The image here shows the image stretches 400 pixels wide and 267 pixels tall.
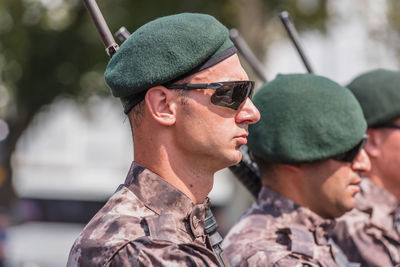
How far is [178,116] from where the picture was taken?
106 inches

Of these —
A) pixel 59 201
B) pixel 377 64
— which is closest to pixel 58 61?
pixel 377 64

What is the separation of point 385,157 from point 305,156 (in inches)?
42.0

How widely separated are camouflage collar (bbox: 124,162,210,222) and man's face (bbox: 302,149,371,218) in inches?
42.5

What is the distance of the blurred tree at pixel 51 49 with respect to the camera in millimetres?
15062

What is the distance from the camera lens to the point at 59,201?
26.2 meters

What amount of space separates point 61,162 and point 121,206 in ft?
123

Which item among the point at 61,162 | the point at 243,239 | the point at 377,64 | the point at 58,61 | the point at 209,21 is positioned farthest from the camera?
the point at 61,162

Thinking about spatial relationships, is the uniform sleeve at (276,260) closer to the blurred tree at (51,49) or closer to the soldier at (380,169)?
the soldier at (380,169)

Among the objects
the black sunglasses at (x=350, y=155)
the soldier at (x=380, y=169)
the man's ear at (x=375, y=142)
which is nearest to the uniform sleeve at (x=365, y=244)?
the soldier at (x=380, y=169)

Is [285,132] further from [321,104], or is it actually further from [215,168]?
[215,168]

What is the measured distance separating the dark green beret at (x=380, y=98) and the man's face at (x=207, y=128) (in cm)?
185

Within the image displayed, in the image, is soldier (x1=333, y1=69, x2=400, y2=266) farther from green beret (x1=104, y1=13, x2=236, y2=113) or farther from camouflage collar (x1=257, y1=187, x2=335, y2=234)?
green beret (x1=104, y1=13, x2=236, y2=113)

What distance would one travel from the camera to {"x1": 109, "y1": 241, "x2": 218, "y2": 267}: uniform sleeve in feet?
7.94

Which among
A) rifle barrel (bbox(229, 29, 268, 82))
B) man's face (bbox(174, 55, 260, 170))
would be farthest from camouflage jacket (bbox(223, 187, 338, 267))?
rifle barrel (bbox(229, 29, 268, 82))
